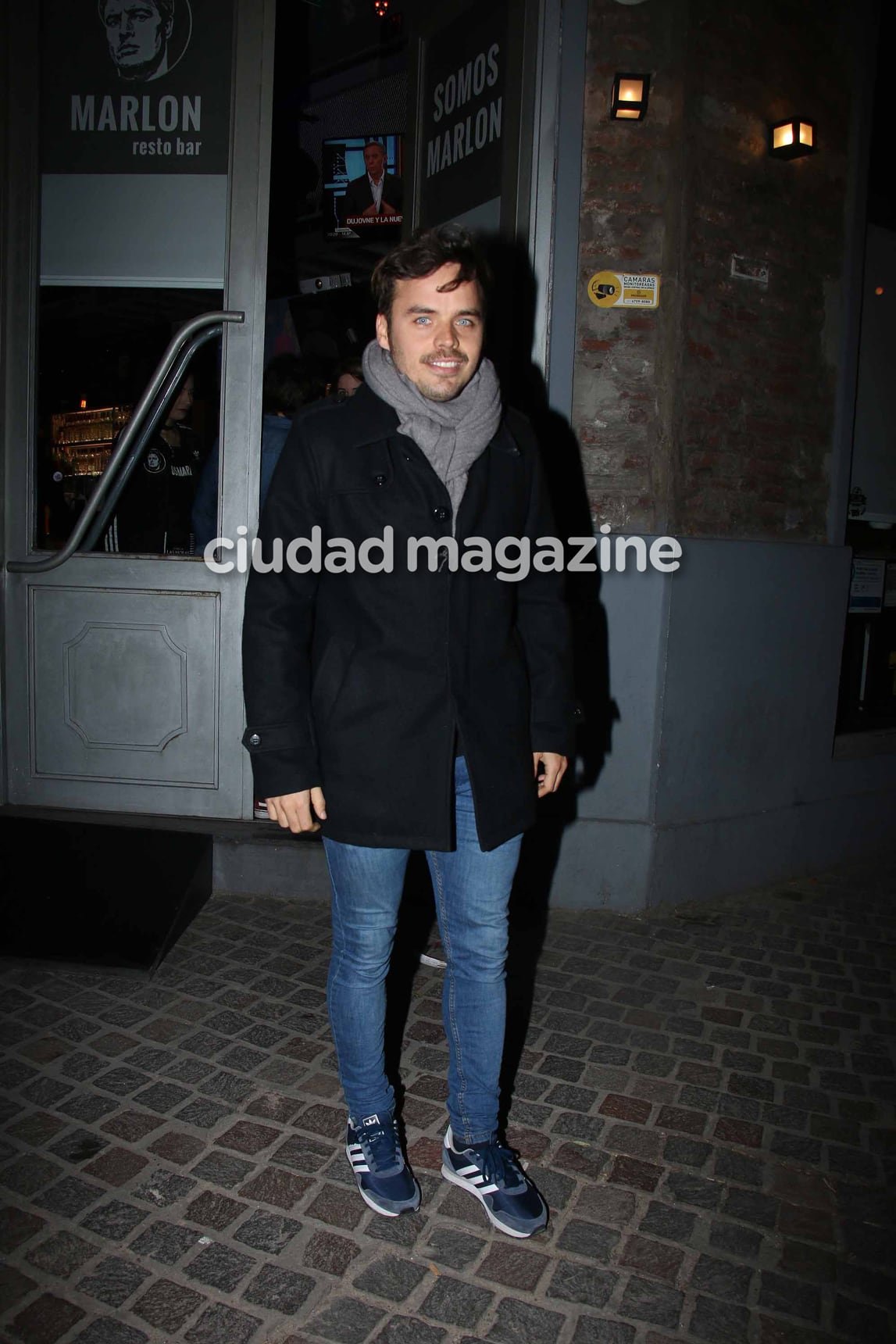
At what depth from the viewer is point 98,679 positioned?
13.9ft

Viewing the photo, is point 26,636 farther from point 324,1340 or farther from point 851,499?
point 851,499

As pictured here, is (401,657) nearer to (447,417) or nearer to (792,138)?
(447,417)

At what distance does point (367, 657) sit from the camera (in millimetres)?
2107

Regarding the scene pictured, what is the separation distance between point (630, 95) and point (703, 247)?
0.67 meters

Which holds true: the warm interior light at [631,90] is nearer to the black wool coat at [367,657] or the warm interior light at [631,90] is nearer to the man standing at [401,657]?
the man standing at [401,657]

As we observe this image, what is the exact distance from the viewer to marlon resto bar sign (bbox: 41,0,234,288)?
4.11m

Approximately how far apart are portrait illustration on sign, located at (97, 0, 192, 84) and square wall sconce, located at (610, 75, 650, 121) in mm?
1845

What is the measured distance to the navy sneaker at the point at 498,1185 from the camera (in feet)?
7.23

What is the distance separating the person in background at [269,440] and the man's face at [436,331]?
200 cm

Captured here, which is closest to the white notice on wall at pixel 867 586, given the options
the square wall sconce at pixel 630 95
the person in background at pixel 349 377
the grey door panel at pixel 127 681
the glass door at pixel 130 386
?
the square wall sconce at pixel 630 95

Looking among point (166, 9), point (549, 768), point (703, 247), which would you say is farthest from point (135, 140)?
point (549, 768)

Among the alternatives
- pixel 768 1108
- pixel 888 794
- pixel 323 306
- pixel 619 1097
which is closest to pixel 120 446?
pixel 619 1097

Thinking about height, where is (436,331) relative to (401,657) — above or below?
above

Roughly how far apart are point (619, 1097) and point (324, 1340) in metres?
1.17
